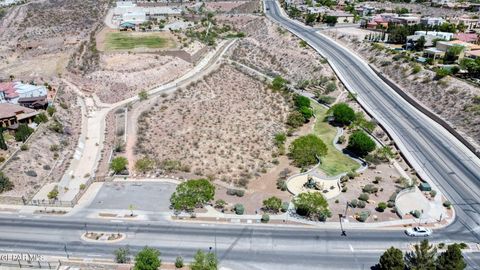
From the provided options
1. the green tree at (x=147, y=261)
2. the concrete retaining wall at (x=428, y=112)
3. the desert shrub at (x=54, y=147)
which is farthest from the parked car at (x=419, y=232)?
the desert shrub at (x=54, y=147)

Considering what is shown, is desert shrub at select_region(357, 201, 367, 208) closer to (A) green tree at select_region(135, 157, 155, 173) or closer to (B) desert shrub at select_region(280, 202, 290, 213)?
(B) desert shrub at select_region(280, 202, 290, 213)

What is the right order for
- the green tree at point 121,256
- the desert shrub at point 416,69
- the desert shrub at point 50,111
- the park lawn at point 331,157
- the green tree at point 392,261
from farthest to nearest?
the desert shrub at point 416,69, the desert shrub at point 50,111, the park lawn at point 331,157, the green tree at point 121,256, the green tree at point 392,261

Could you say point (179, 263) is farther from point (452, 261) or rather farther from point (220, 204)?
point (452, 261)

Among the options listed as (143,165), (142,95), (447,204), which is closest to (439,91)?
(447,204)

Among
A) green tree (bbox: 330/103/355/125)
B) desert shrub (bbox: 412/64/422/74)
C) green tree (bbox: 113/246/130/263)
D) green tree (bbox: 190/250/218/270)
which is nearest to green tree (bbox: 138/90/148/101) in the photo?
green tree (bbox: 330/103/355/125)

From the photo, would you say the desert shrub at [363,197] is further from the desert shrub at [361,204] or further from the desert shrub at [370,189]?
the desert shrub at [370,189]

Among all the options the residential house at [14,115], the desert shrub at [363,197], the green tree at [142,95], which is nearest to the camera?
the desert shrub at [363,197]

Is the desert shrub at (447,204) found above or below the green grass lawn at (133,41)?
below
